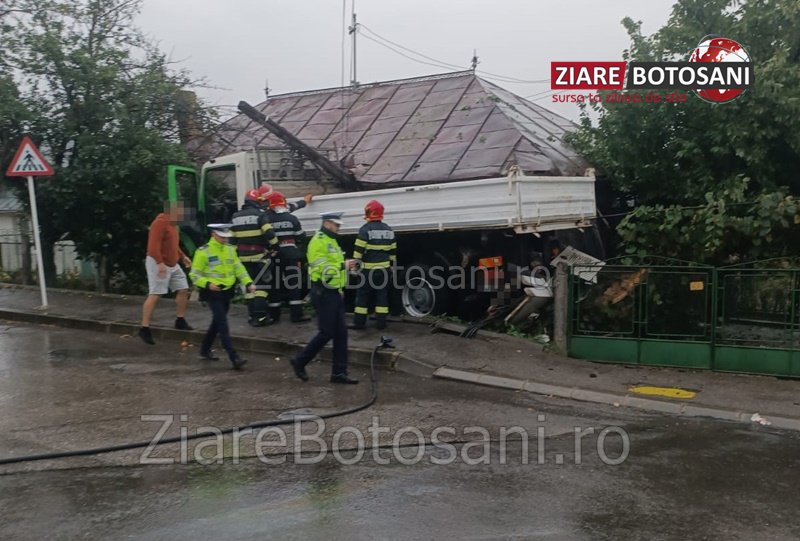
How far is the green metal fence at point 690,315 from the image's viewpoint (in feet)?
27.7

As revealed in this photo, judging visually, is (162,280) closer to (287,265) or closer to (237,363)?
(287,265)

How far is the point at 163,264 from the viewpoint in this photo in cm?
953

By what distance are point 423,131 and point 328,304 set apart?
5979 millimetres

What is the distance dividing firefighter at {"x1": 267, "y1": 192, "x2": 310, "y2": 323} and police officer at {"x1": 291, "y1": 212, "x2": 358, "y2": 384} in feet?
Answer: 8.06

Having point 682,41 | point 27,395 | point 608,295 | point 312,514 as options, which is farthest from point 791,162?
point 27,395

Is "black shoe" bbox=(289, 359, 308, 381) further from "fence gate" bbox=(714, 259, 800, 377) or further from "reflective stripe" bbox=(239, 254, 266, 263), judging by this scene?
"fence gate" bbox=(714, 259, 800, 377)

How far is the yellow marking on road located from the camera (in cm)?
769

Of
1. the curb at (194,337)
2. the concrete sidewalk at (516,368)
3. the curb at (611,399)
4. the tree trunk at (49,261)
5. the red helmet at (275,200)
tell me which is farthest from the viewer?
the tree trunk at (49,261)

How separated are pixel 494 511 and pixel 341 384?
3458mm

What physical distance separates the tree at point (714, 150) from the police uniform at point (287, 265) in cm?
447

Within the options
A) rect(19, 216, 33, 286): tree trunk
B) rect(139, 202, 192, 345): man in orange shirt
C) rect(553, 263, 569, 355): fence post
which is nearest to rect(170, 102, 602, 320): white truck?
rect(553, 263, 569, 355): fence post

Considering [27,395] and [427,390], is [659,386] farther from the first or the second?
[27,395]

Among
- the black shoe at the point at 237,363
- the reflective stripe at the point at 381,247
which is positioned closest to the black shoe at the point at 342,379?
the black shoe at the point at 237,363

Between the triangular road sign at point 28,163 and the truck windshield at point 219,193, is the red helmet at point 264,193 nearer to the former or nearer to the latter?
the truck windshield at point 219,193
